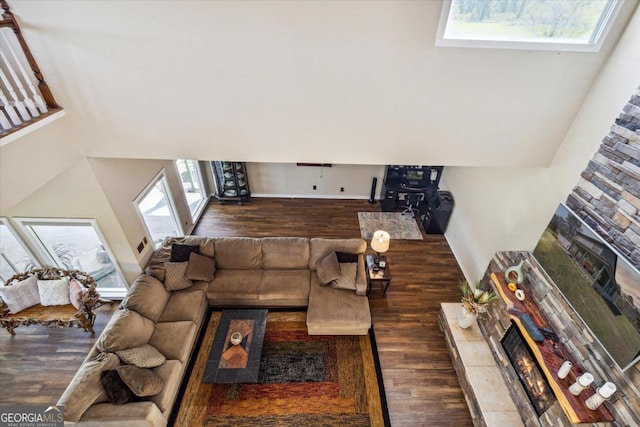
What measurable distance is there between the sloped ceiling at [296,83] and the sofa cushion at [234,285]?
2027 mm

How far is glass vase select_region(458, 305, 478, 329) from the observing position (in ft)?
13.1

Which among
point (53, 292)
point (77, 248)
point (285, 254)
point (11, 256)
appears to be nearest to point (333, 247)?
point (285, 254)

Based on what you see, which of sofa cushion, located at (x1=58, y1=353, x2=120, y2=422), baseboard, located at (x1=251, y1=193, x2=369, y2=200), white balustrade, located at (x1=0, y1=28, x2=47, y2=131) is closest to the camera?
white balustrade, located at (x1=0, y1=28, x2=47, y2=131)

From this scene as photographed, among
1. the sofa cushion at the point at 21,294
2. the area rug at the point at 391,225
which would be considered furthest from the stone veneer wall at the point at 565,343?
the sofa cushion at the point at 21,294

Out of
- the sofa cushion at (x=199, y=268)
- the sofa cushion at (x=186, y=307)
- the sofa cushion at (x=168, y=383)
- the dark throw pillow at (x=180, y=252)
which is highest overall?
the dark throw pillow at (x=180, y=252)

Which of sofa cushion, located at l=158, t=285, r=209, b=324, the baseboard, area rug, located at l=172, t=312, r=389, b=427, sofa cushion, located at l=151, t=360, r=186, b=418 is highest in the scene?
sofa cushion, located at l=158, t=285, r=209, b=324

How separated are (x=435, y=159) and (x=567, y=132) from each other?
145 centimetres

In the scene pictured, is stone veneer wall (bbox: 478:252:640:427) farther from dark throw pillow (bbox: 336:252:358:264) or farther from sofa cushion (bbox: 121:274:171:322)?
sofa cushion (bbox: 121:274:171:322)

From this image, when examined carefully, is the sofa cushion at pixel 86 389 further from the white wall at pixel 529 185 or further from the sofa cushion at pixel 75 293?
the white wall at pixel 529 185

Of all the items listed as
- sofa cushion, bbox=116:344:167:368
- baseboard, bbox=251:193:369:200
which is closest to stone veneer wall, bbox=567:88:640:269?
sofa cushion, bbox=116:344:167:368

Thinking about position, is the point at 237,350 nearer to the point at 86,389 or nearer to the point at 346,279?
the point at 86,389

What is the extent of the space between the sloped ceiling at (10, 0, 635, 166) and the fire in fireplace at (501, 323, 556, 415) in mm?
2137

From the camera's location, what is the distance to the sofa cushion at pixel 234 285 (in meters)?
4.50

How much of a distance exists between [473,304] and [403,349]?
1186 millimetres
